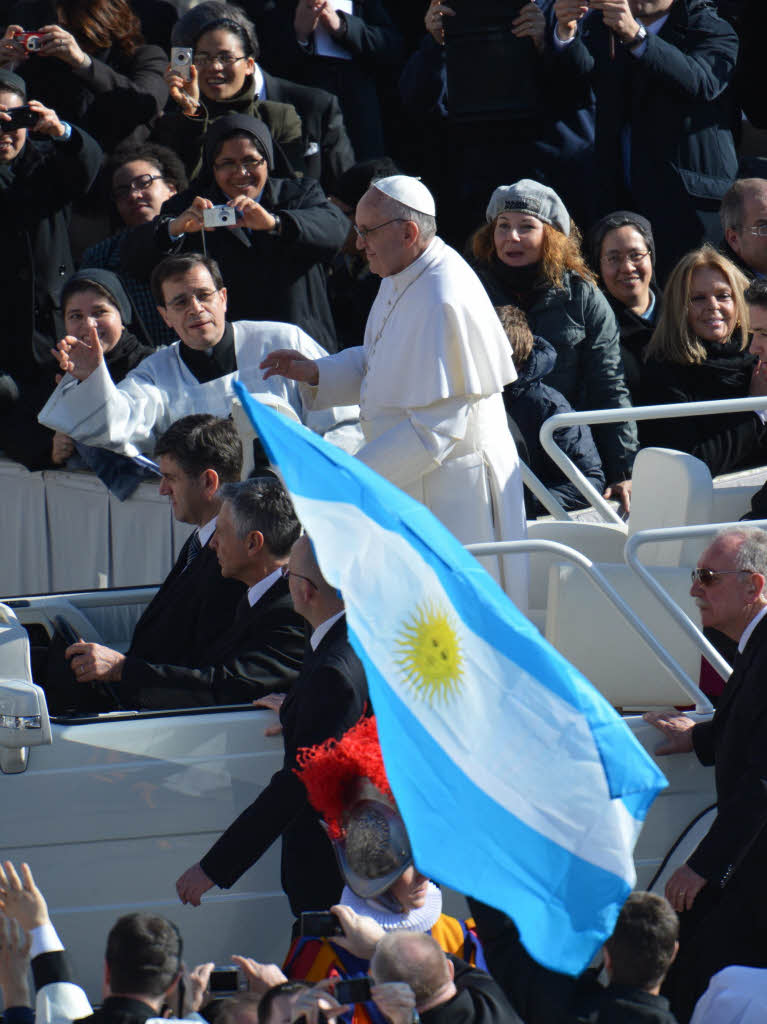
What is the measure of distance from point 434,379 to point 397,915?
1.94 meters

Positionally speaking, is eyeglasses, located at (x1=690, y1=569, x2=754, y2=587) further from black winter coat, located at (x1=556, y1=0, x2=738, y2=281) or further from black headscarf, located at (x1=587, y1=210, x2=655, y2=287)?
black winter coat, located at (x1=556, y1=0, x2=738, y2=281)

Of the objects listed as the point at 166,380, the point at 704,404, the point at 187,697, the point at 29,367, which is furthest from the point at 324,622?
the point at 29,367

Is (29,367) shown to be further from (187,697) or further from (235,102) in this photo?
(187,697)

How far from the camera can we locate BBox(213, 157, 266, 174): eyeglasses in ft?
22.4

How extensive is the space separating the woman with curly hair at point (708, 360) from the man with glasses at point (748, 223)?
36 centimetres

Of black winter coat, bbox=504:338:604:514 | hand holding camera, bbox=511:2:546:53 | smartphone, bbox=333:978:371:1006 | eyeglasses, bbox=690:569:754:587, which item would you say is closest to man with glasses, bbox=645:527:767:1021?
eyeglasses, bbox=690:569:754:587

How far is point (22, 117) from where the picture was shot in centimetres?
722

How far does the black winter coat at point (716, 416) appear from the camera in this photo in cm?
658

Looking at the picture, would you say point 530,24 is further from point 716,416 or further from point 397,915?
point 397,915

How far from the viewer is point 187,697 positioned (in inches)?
180

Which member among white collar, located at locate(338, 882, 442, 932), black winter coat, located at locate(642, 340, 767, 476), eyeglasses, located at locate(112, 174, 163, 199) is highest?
eyeglasses, located at locate(112, 174, 163, 199)

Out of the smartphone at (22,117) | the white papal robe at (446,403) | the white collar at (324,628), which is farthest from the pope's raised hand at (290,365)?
the smartphone at (22,117)

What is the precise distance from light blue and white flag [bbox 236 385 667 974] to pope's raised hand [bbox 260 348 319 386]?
2.22m

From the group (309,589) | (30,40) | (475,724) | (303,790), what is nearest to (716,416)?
(309,589)
